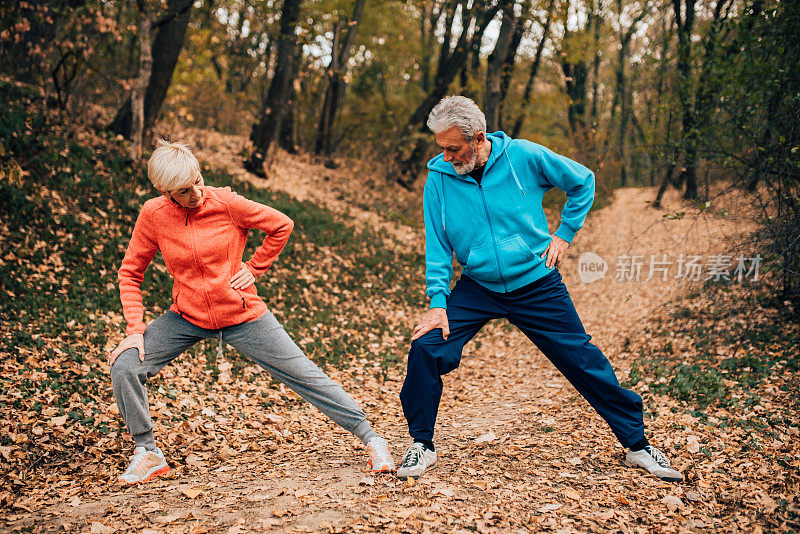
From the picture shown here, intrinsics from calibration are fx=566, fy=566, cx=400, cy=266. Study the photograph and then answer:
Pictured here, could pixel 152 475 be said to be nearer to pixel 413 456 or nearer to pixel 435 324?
pixel 413 456

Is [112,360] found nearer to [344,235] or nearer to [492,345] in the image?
[492,345]

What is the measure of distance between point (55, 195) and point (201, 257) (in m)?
5.86

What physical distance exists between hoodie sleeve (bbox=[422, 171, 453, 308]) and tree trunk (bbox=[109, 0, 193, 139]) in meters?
8.23

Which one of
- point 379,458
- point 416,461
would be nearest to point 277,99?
point 379,458

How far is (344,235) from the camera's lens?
11352mm

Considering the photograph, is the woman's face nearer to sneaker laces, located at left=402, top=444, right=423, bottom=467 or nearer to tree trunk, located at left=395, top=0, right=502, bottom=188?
sneaker laces, located at left=402, top=444, right=423, bottom=467

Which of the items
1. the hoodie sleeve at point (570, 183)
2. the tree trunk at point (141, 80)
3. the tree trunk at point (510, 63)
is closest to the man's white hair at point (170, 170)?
the hoodie sleeve at point (570, 183)

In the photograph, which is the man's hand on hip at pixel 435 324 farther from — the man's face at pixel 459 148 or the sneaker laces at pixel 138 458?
the sneaker laces at pixel 138 458

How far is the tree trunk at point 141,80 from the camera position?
339 inches

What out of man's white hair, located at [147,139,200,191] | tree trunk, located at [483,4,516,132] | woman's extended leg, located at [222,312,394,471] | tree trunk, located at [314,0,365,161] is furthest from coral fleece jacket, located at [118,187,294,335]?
tree trunk, located at [314,0,365,161]

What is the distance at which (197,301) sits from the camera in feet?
11.2

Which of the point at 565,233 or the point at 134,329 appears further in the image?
the point at 565,233

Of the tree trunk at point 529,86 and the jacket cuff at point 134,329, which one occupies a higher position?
the tree trunk at point 529,86

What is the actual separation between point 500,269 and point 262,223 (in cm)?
149
